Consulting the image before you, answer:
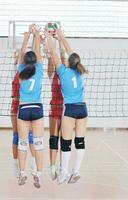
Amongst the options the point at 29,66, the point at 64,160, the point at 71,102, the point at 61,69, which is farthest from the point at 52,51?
the point at 64,160

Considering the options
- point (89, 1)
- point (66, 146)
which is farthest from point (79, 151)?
point (89, 1)

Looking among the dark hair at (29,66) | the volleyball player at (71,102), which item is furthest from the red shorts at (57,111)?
the dark hair at (29,66)

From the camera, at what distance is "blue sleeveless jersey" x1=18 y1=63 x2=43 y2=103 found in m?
5.88

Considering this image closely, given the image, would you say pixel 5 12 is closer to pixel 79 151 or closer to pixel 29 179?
pixel 29 179

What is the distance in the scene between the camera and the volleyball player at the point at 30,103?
587 cm

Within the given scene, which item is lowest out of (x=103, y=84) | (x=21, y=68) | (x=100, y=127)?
(x=100, y=127)

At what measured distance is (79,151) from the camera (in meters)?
6.19

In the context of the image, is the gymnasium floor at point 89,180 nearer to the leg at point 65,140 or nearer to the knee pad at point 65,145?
the leg at point 65,140

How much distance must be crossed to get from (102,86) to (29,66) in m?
8.75

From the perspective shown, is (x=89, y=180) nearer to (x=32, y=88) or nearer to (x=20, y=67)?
(x=32, y=88)

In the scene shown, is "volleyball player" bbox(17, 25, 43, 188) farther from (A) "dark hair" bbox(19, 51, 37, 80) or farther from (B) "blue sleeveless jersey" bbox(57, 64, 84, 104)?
(B) "blue sleeveless jersey" bbox(57, 64, 84, 104)

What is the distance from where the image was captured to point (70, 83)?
5930mm

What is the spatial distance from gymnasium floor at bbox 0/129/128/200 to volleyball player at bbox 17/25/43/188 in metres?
0.51

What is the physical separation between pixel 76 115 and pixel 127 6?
944 centimetres
